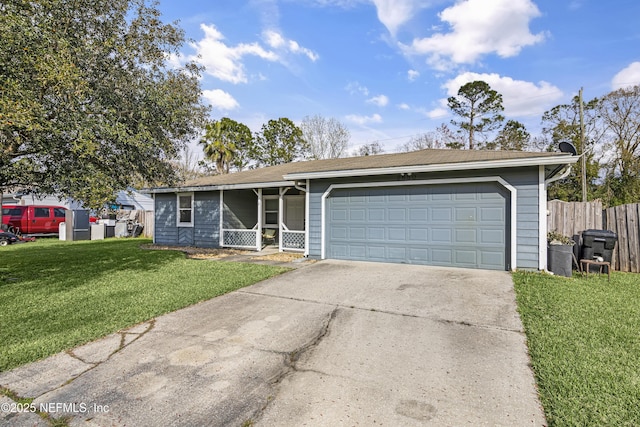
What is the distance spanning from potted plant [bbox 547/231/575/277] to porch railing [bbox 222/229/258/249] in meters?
8.90

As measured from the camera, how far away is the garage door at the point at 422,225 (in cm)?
736

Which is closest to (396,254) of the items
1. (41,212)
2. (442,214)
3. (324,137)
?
(442,214)

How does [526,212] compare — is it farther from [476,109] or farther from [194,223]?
[476,109]

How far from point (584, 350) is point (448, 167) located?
490 cm

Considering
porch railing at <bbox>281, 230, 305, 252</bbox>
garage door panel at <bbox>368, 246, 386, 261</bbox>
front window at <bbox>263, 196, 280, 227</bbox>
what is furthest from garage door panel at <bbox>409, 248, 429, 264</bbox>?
front window at <bbox>263, 196, 280, 227</bbox>

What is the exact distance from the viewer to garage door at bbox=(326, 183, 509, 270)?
290 inches

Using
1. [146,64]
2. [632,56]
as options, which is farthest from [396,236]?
[632,56]

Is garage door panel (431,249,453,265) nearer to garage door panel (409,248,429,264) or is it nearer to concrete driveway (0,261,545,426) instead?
garage door panel (409,248,429,264)

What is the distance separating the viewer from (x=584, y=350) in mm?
3164

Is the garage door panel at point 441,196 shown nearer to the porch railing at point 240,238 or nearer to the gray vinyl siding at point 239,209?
the porch railing at point 240,238

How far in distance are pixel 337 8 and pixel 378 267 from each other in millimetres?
8505

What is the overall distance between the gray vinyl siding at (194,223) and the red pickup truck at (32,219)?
7.53 meters

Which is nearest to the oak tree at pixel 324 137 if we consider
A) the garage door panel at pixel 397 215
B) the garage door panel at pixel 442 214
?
the garage door panel at pixel 397 215

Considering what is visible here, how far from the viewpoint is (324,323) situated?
160 inches
